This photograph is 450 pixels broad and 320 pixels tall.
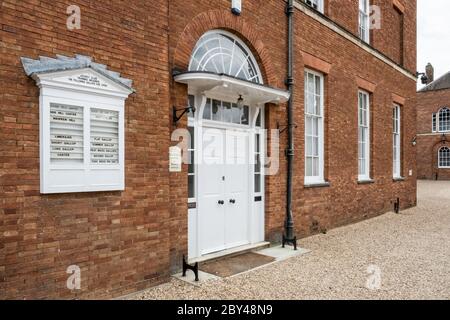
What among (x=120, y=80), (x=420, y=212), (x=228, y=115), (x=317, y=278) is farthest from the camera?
(x=420, y=212)

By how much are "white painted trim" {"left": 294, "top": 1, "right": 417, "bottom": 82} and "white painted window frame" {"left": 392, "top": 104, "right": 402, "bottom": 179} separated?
157 centimetres

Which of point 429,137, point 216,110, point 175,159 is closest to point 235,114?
point 216,110

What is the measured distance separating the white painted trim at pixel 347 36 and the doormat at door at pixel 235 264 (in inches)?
218

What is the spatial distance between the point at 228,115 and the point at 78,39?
310 cm

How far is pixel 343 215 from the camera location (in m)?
9.95

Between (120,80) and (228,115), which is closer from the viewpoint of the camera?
(120,80)

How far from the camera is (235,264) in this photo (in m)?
6.04

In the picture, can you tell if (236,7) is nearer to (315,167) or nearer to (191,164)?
(191,164)

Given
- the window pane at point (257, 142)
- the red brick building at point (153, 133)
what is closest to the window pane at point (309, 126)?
the red brick building at point (153, 133)

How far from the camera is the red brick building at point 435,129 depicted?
107 feet

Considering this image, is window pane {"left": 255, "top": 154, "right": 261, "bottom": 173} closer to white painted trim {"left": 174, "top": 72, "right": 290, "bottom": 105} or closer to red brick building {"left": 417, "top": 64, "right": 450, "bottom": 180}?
white painted trim {"left": 174, "top": 72, "right": 290, "bottom": 105}

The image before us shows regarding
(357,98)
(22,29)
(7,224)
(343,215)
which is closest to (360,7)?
(357,98)

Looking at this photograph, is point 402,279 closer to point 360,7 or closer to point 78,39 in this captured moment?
point 78,39

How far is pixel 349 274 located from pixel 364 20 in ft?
29.1
